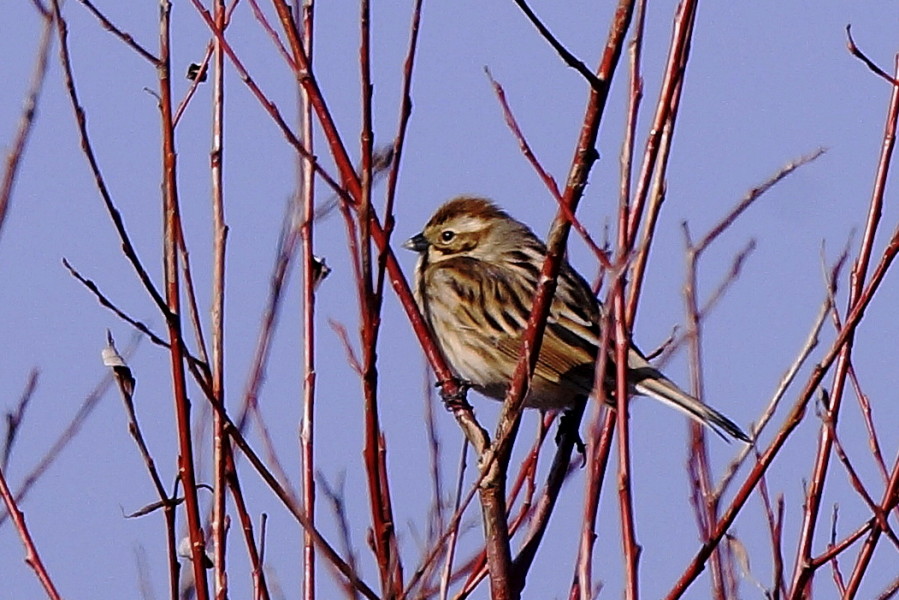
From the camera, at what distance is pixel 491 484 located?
277 centimetres

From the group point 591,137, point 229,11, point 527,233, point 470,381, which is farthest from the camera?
point 527,233

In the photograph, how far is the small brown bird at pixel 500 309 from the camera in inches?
197

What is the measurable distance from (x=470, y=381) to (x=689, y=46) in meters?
2.93

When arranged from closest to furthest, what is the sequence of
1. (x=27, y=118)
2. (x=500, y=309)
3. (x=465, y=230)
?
1. (x=27, y=118)
2. (x=500, y=309)
3. (x=465, y=230)

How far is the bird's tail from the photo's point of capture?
4.04 meters

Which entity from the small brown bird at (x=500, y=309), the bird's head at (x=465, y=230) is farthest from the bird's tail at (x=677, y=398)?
the bird's head at (x=465, y=230)

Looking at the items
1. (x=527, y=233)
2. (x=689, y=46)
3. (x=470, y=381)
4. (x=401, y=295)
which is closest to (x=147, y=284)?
(x=401, y=295)

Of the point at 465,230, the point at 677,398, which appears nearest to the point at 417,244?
the point at 465,230

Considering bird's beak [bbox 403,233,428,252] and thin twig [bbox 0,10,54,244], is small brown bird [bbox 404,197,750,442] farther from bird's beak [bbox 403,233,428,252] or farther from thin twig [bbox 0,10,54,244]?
thin twig [bbox 0,10,54,244]

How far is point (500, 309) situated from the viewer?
544cm

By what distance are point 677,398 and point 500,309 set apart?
1218 mm

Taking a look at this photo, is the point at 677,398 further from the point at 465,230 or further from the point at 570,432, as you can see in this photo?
the point at 465,230

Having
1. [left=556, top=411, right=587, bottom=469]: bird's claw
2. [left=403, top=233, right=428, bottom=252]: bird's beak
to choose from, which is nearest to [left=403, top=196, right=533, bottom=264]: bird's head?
[left=403, top=233, right=428, bottom=252]: bird's beak

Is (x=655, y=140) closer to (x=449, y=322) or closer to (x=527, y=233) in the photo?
(x=449, y=322)
